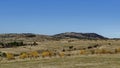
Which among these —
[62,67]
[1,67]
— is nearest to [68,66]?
[62,67]

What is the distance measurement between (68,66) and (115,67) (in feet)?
19.3

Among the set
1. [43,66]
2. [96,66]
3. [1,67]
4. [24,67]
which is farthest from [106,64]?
[1,67]

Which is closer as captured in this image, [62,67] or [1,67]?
[62,67]

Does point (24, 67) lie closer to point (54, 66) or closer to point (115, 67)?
point (54, 66)

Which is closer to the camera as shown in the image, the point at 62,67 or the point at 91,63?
the point at 62,67

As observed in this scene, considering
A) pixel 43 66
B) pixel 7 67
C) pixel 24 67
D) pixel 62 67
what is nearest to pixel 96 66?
pixel 62 67

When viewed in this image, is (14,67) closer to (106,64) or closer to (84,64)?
(84,64)

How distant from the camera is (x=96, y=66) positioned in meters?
37.2

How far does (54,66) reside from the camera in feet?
126

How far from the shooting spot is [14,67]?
39.2 m

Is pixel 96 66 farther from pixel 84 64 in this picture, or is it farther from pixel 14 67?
pixel 14 67

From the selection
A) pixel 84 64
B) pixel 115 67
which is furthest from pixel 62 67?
pixel 115 67

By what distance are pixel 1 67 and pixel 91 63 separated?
11.7 m

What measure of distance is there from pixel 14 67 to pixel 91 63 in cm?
999
